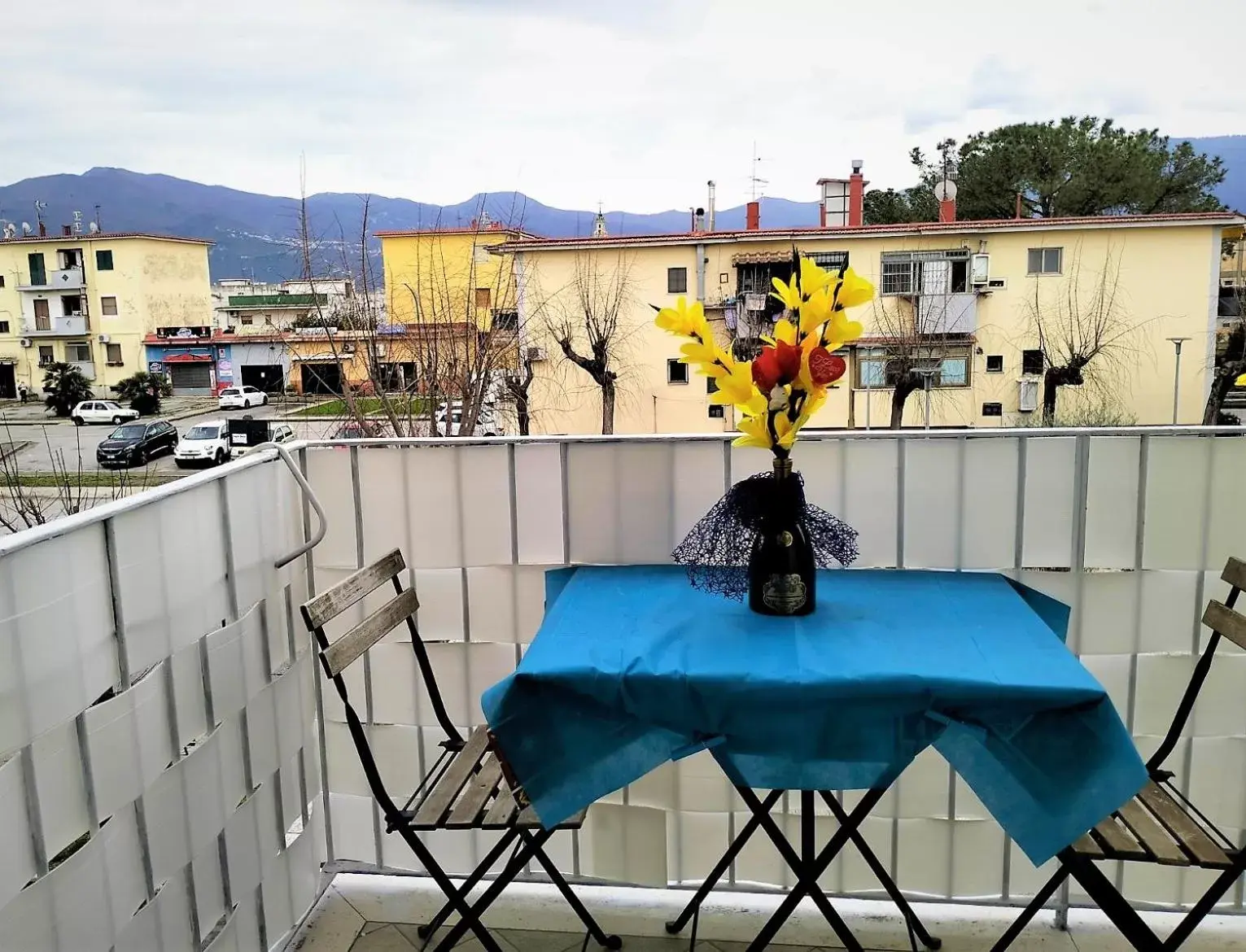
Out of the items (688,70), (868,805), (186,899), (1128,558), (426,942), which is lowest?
(426,942)

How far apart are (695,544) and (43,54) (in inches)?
1623

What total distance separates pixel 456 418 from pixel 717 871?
35.0 feet

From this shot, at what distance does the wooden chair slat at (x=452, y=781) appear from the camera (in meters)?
1.64

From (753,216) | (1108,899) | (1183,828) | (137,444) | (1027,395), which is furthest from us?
(753,216)

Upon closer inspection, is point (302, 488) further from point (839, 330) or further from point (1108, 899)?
point (1108, 899)

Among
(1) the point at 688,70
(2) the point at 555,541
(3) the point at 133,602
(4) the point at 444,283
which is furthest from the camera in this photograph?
(1) the point at 688,70

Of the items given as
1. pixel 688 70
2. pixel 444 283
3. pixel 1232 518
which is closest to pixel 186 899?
pixel 1232 518

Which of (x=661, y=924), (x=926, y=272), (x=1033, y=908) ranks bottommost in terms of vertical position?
(x=661, y=924)

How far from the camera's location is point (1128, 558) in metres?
1.97

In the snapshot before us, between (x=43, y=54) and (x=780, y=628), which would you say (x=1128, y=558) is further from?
(x=43, y=54)

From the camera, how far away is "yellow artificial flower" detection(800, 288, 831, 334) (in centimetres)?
152

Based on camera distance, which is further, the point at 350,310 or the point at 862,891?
the point at 350,310

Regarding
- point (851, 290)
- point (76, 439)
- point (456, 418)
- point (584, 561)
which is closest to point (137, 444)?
point (76, 439)

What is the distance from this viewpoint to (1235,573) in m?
1.75
